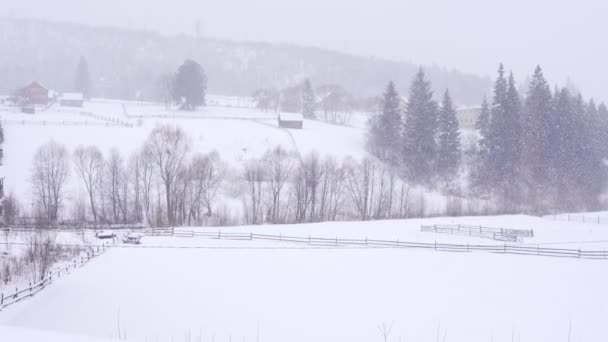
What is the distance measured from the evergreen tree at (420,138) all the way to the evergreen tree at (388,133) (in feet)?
5.26

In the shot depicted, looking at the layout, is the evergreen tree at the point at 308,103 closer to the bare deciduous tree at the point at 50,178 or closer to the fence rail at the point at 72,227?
the bare deciduous tree at the point at 50,178

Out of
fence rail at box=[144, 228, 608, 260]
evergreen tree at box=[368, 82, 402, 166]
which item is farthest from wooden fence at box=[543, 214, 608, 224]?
evergreen tree at box=[368, 82, 402, 166]

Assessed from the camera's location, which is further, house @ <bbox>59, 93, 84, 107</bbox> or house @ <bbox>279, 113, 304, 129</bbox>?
house @ <bbox>59, 93, 84, 107</bbox>

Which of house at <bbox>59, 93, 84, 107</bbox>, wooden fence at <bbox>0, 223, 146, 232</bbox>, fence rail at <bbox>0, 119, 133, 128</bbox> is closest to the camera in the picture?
wooden fence at <bbox>0, 223, 146, 232</bbox>

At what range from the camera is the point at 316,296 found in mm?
26531

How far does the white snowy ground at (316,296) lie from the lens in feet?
72.8

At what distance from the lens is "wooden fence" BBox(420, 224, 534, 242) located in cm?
4075

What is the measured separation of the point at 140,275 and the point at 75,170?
28296 millimetres

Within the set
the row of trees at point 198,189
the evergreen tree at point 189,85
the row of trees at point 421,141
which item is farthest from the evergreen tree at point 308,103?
the row of trees at point 198,189

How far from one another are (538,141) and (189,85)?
51152mm

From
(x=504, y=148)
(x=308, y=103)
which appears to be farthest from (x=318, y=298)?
(x=308, y=103)

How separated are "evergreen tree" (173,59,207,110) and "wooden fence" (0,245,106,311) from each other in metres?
53.0

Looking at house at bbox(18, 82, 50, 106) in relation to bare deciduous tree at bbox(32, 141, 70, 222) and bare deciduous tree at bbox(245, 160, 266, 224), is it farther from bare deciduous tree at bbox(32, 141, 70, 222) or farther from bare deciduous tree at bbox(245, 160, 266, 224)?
bare deciduous tree at bbox(245, 160, 266, 224)

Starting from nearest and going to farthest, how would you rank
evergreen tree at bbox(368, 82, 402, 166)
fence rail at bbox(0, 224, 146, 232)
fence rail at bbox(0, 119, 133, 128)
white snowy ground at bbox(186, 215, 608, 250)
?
fence rail at bbox(0, 224, 146, 232)
white snowy ground at bbox(186, 215, 608, 250)
evergreen tree at bbox(368, 82, 402, 166)
fence rail at bbox(0, 119, 133, 128)
